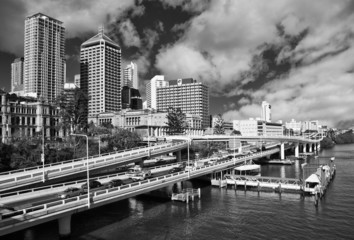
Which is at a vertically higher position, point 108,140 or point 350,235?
point 108,140

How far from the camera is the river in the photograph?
139ft

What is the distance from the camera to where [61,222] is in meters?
40.9

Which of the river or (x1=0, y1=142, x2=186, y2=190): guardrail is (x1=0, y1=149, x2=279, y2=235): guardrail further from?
(x1=0, y1=142, x2=186, y2=190): guardrail

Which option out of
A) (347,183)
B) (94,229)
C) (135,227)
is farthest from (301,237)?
(347,183)

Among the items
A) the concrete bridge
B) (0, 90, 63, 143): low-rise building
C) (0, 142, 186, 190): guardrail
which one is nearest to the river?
the concrete bridge

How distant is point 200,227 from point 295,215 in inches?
698

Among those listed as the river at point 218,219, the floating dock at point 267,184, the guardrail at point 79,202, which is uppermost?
the guardrail at point 79,202

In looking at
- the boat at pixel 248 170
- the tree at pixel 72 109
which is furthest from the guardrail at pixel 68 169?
the tree at pixel 72 109

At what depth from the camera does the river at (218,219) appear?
4246 centimetres

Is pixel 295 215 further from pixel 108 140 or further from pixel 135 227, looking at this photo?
pixel 108 140

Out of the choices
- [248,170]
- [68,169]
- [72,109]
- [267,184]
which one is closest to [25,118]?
[72,109]

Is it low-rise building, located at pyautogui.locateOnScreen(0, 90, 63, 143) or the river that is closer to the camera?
the river

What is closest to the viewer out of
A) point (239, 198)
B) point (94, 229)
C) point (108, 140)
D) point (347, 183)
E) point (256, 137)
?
point (94, 229)

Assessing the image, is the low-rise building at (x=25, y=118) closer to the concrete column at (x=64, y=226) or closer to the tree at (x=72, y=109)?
the tree at (x=72, y=109)
